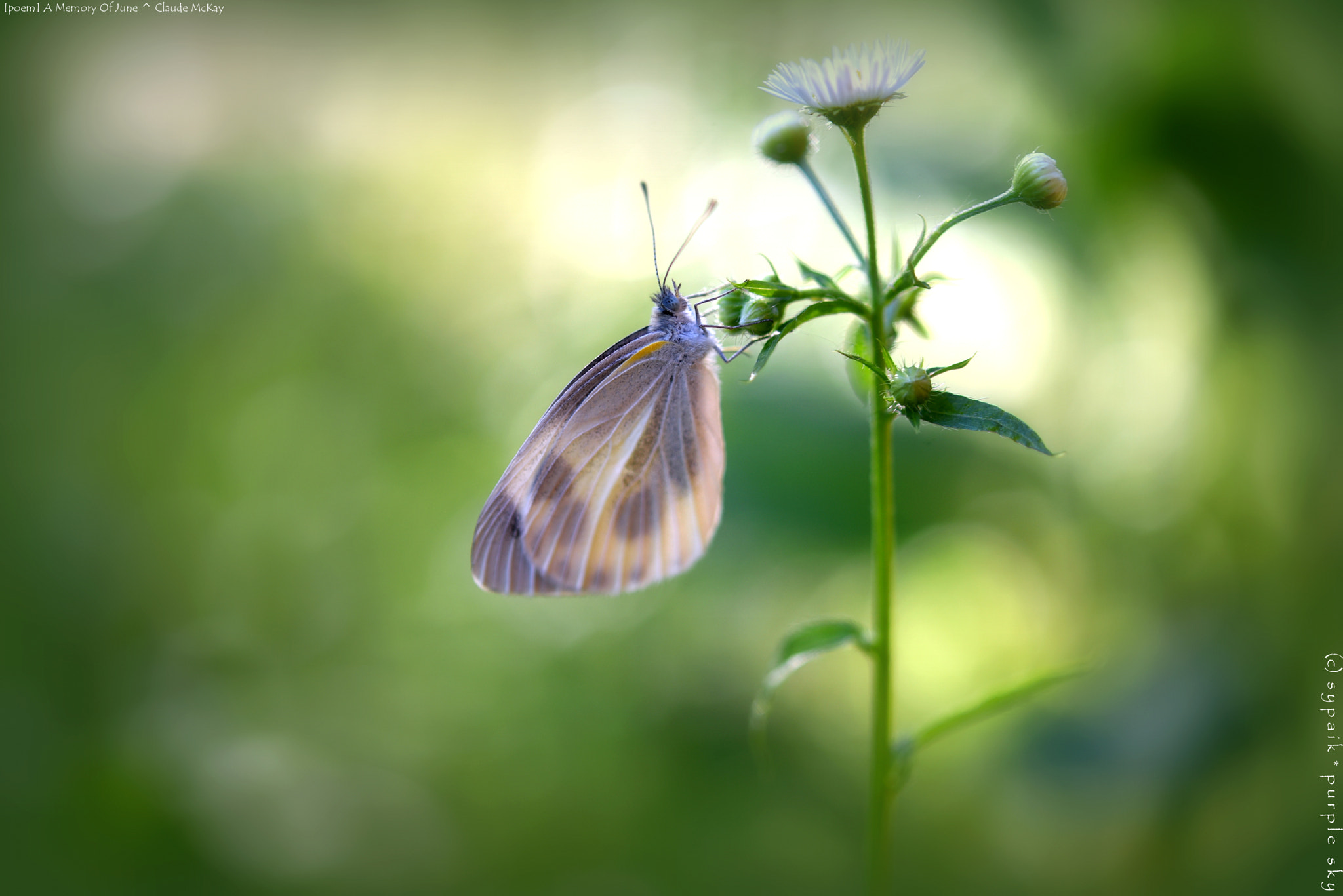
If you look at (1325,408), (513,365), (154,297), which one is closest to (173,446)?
(154,297)

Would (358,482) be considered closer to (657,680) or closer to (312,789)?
(312,789)

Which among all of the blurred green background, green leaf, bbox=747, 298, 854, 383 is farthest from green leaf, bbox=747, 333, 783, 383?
the blurred green background

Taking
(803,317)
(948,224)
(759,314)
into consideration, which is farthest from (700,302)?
(948,224)

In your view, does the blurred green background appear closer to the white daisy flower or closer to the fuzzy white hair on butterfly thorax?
the fuzzy white hair on butterfly thorax

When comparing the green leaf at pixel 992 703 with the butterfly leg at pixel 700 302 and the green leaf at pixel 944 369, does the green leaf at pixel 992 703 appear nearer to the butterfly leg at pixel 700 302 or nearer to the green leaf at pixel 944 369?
the green leaf at pixel 944 369

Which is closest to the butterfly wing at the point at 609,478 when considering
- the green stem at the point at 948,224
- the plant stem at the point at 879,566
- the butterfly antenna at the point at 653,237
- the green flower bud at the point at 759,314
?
the butterfly antenna at the point at 653,237
